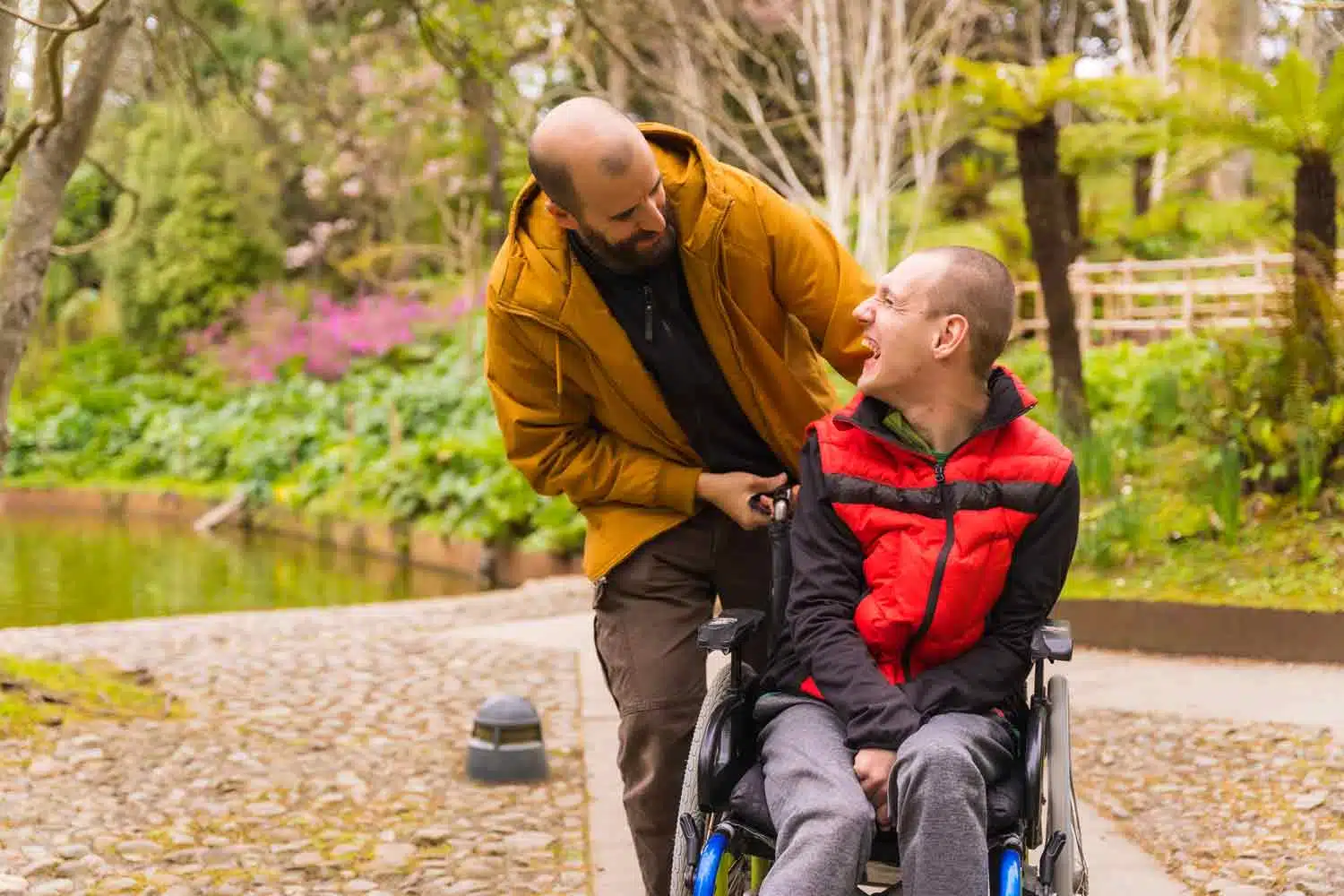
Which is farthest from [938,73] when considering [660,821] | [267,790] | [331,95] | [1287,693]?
[660,821]

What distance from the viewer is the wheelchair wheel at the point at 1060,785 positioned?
243 centimetres

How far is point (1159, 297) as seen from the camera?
49.6ft

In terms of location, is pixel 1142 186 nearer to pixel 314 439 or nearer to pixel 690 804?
pixel 314 439

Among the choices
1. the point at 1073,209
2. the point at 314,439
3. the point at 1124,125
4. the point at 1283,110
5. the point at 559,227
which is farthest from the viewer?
the point at 314,439

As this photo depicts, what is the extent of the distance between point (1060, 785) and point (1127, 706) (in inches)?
124

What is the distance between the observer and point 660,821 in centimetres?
309

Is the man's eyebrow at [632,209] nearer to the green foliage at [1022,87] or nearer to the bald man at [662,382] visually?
the bald man at [662,382]

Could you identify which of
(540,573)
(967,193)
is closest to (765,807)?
(540,573)

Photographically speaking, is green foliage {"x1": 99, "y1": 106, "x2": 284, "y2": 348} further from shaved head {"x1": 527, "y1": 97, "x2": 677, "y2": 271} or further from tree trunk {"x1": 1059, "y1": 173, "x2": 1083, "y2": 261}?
shaved head {"x1": 527, "y1": 97, "x2": 677, "y2": 271}

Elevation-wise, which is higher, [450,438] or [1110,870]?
[450,438]

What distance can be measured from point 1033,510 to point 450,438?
11.8 m

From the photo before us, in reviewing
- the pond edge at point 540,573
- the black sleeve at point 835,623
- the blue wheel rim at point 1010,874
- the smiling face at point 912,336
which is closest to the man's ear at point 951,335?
the smiling face at point 912,336

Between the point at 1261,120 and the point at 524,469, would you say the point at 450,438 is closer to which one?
the point at 1261,120

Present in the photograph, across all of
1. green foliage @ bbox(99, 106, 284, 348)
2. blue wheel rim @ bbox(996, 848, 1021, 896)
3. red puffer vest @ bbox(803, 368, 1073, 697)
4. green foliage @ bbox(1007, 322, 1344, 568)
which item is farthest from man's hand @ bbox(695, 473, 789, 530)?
green foliage @ bbox(99, 106, 284, 348)
